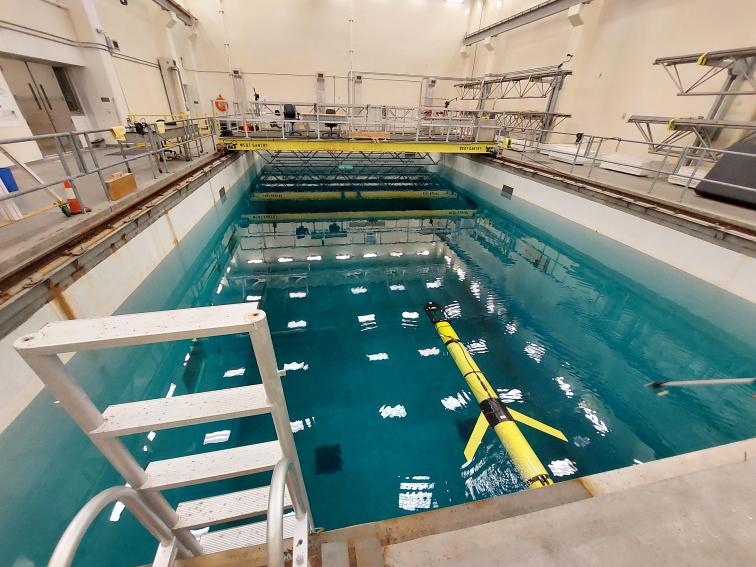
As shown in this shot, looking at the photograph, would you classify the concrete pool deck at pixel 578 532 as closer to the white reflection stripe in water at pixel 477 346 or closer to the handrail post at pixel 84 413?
the handrail post at pixel 84 413

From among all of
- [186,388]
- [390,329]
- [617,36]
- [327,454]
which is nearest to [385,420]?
[327,454]

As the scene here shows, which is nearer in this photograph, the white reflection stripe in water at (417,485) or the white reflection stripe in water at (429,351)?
the white reflection stripe in water at (417,485)

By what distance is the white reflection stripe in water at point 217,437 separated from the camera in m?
2.53

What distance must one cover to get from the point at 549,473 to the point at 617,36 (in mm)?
12021

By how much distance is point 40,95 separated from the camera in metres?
7.59

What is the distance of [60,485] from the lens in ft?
7.11

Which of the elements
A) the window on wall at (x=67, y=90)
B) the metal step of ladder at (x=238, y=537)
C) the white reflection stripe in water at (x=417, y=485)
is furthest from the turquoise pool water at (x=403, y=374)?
the window on wall at (x=67, y=90)

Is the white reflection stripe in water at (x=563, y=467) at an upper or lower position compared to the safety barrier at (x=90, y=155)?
lower

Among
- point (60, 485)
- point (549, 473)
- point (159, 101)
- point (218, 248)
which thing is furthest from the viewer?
point (159, 101)

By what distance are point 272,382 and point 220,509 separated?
2.42ft

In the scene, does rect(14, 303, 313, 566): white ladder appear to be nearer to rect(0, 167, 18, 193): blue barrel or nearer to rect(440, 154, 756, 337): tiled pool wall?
rect(0, 167, 18, 193): blue barrel

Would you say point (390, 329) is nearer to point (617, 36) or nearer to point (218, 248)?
point (218, 248)

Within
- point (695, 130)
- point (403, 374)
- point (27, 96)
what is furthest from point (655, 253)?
point (27, 96)

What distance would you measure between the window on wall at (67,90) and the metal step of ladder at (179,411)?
39.0 feet
